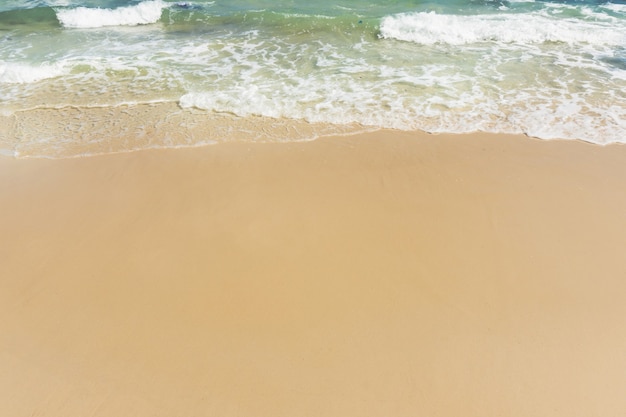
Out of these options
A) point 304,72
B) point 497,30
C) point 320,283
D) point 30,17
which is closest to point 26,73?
point 304,72

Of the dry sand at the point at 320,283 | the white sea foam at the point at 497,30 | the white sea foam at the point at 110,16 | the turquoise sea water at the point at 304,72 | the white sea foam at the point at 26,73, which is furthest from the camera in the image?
the white sea foam at the point at 110,16

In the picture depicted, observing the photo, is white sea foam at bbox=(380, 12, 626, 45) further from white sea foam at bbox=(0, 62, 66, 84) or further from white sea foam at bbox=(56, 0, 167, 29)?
white sea foam at bbox=(0, 62, 66, 84)

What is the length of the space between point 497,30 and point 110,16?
36.4ft

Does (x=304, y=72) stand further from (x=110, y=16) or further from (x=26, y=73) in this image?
(x=110, y=16)

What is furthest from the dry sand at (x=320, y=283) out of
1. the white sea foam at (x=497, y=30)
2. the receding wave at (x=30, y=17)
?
the receding wave at (x=30, y=17)

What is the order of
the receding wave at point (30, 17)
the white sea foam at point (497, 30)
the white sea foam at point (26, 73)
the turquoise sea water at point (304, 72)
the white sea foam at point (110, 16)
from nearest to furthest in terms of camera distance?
the turquoise sea water at point (304, 72), the white sea foam at point (26, 73), the white sea foam at point (497, 30), the white sea foam at point (110, 16), the receding wave at point (30, 17)

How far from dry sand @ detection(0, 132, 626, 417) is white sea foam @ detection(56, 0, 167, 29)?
8.99m

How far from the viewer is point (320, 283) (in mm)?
3666

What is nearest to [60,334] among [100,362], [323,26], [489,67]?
[100,362]

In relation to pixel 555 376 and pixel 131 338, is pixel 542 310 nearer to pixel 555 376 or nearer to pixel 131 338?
pixel 555 376

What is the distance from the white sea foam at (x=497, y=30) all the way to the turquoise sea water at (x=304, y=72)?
0.04m

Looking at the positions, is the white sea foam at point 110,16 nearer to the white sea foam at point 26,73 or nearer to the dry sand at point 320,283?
the white sea foam at point 26,73

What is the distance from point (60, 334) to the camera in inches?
132

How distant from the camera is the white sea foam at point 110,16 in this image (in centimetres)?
1262
